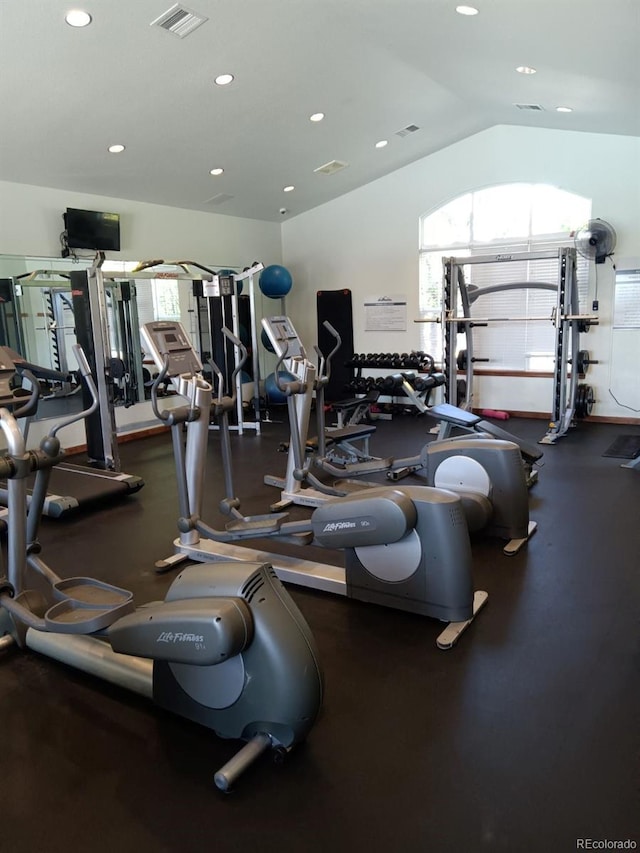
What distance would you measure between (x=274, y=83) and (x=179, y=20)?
3.90 ft

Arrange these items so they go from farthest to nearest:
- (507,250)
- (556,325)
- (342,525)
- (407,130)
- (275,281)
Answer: (275,281)
(507,250)
(407,130)
(556,325)
(342,525)

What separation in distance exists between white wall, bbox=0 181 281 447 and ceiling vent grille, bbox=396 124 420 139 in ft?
7.88

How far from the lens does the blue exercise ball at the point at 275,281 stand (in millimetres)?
8023

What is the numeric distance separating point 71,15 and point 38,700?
343cm

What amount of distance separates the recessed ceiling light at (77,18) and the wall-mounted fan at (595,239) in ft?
16.2

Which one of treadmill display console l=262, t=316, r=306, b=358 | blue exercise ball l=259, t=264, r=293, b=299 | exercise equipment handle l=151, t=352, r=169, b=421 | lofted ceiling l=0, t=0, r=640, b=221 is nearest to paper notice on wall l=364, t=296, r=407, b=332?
blue exercise ball l=259, t=264, r=293, b=299

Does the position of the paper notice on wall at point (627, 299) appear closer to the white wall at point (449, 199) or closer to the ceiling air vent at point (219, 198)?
the white wall at point (449, 199)

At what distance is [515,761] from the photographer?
1.78m

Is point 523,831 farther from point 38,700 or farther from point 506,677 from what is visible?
point 38,700

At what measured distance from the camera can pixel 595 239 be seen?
6.24m

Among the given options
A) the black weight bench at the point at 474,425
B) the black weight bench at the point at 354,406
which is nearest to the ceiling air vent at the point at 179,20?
the black weight bench at the point at 474,425

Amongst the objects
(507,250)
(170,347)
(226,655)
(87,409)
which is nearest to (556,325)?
(507,250)

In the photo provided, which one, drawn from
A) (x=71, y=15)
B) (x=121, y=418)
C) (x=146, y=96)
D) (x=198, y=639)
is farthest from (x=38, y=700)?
(x=121, y=418)

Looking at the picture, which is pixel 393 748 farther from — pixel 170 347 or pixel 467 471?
pixel 170 347
